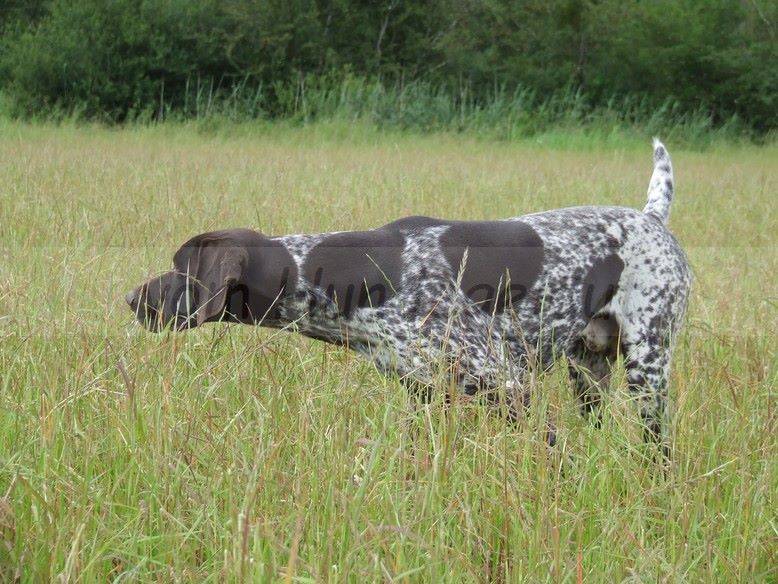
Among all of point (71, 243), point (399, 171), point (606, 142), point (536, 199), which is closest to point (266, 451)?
point (71, 243)

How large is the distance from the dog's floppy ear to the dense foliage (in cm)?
1371

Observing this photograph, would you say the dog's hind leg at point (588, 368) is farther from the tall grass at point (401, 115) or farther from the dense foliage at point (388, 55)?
the dense foliage at point (388, 55)

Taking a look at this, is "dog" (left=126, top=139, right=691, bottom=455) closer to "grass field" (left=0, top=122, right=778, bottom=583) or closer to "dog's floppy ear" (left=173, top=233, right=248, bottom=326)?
"dog's floppy ear" (left=173, top=233, right=248, bottom=326)

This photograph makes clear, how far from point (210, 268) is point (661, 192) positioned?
193cm

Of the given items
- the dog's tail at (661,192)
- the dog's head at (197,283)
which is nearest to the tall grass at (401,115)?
the dog's tail at (661,192)

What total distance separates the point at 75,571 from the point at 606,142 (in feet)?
47.6

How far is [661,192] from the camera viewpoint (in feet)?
14.4

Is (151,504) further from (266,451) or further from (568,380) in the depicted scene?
(568,380)

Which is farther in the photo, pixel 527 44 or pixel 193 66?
pixel 527 44

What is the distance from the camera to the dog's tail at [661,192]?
4.36m

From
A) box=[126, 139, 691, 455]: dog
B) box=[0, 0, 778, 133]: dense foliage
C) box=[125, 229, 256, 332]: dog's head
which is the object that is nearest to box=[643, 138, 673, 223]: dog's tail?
box=[126, 139, 691, 455]: dog

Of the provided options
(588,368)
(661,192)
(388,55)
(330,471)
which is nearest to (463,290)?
(588,368)

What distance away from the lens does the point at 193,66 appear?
19.7m

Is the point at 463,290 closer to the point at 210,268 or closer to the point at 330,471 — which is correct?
the point at 210,268
